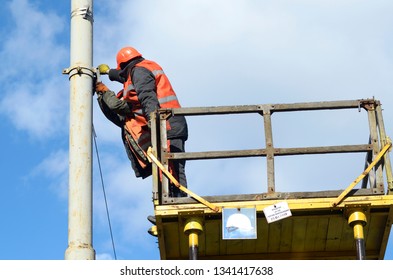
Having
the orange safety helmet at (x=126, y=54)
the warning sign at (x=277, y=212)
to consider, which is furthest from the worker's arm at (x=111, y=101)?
the warning sign at (x=277, y=212)

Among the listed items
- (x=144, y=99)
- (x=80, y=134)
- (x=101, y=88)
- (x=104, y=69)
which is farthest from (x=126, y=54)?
(x=80, y=134)

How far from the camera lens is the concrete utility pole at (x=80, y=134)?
9216 mm

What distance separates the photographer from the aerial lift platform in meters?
10.2

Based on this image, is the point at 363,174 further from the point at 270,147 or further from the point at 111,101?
the point at 111,101

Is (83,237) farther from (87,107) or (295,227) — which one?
(295,227)

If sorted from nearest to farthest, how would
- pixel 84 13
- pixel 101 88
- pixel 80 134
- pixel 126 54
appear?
1. pixel 80 134
2. pixel 84 13
3. pixel 101 88
4. pixel 126 54

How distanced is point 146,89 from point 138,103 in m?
0.40

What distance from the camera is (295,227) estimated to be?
34.6 feet

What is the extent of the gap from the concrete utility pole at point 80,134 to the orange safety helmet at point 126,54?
239 cm

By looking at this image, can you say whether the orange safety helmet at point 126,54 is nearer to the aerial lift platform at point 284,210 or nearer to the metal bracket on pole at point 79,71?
the aerial lift platform at point 284,210

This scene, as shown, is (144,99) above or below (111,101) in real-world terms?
below

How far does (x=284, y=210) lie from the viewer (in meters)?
10.1

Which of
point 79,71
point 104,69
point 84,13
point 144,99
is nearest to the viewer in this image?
point 79,71
